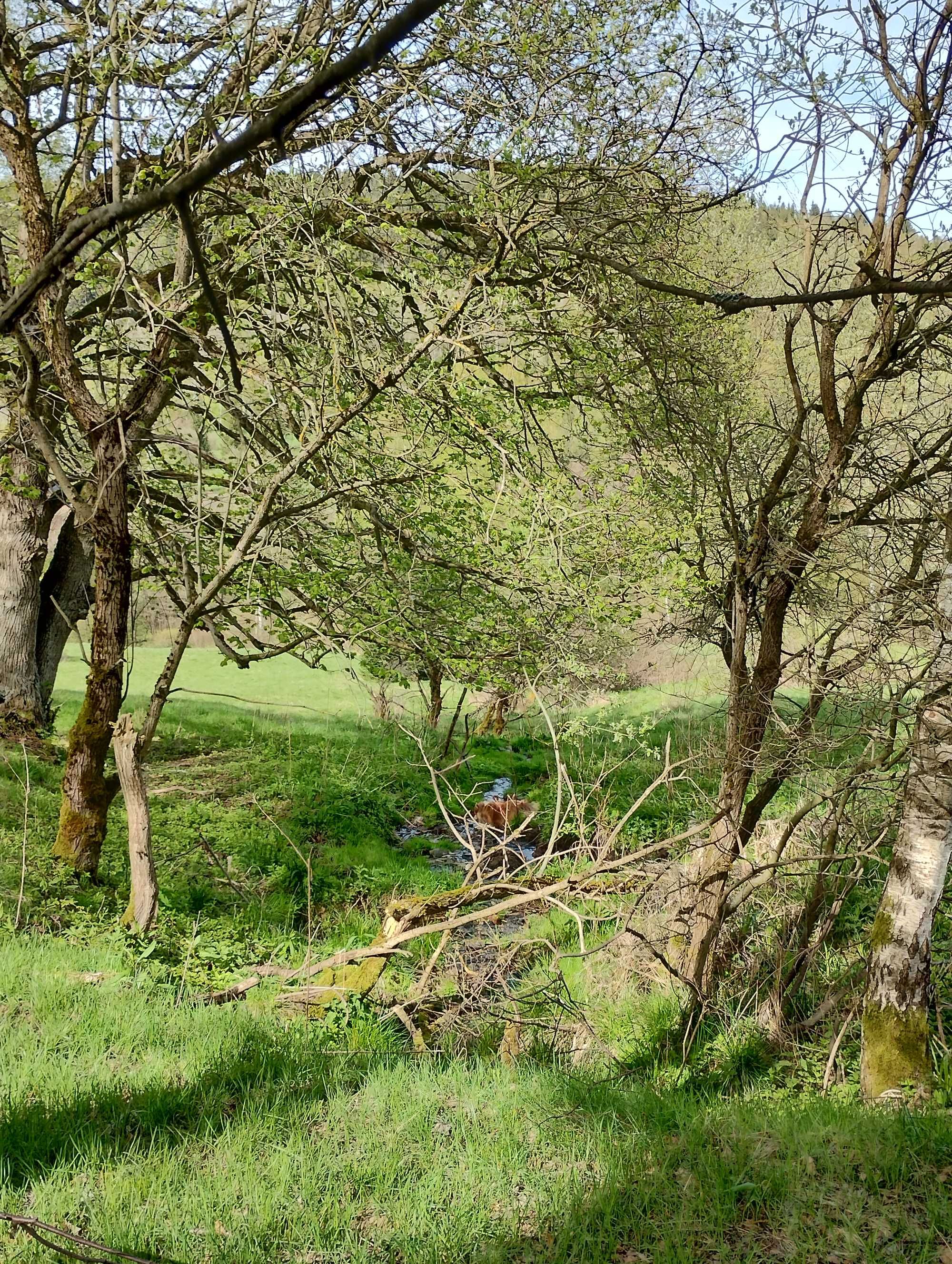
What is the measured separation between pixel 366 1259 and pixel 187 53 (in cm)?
743

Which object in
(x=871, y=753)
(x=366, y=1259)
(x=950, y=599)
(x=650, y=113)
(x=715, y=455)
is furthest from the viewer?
(x=715, y=455)

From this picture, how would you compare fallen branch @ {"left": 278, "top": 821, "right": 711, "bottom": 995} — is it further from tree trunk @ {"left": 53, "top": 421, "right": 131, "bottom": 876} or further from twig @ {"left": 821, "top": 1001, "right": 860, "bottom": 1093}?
tree trunk @ {"left": 53, "top": 421, "right": 131, "bottom": 876}

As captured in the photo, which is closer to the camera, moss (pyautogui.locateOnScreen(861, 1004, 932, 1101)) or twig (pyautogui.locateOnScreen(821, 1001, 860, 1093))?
moss (pyautogui.locateOnScreen(861, 1004, 932, 1101))

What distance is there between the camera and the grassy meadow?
329 cm

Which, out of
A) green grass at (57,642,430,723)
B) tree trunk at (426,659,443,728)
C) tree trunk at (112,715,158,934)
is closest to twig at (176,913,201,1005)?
tree trunk at (112,715,158,934)

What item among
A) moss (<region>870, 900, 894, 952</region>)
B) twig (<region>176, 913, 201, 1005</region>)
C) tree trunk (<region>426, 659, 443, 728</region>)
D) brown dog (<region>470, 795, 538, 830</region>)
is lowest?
twig (<region>176, 913, 201, 1005</region>)

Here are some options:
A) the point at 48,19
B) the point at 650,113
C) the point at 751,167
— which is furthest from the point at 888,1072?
the point at 48,19

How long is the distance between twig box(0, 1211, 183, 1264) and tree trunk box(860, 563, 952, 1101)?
383 cm

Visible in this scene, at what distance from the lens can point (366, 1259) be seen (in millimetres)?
3117

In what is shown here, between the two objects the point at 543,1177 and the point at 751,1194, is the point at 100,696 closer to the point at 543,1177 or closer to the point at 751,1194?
the point at 543,1177

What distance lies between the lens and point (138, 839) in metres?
6.38

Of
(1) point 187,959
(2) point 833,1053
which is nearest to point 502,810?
(1) point 187,959

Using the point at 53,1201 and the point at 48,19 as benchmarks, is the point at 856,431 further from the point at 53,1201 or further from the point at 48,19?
the point at 48,19

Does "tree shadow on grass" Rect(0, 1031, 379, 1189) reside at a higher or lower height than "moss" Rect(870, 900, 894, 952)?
lower
